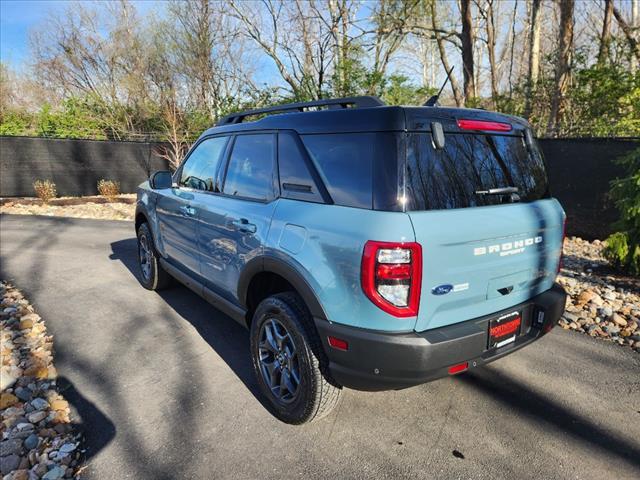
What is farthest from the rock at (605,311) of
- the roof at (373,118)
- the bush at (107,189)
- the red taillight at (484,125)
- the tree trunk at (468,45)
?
the bush at (107,189)

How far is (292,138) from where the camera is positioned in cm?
250

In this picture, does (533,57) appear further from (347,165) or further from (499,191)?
(347,165)

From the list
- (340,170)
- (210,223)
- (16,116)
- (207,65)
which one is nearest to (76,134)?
(16,116)

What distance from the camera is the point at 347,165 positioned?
2.13 meters

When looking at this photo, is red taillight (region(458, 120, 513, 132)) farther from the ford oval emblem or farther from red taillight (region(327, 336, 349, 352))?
red taillight (region(327, 336, 349, 352))

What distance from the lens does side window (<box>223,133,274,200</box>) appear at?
106 inches

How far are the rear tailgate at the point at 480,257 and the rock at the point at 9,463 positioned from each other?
Result: 225 centimetres

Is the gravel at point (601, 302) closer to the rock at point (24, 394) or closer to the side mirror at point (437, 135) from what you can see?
the side mirror at point (437, 135)

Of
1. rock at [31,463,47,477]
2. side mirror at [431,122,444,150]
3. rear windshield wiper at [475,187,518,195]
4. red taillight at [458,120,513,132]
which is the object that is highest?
red taillight at [458,120,513,132]

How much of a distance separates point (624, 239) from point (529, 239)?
3.54m

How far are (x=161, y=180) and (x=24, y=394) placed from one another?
2165mm

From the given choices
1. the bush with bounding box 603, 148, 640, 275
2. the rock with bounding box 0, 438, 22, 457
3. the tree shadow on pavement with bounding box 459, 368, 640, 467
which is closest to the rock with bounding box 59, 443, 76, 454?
the rock with bounding box 0, 438, 22, 457

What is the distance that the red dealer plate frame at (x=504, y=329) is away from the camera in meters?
2.15

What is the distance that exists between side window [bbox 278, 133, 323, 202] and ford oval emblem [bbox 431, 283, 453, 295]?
2.52 ft
